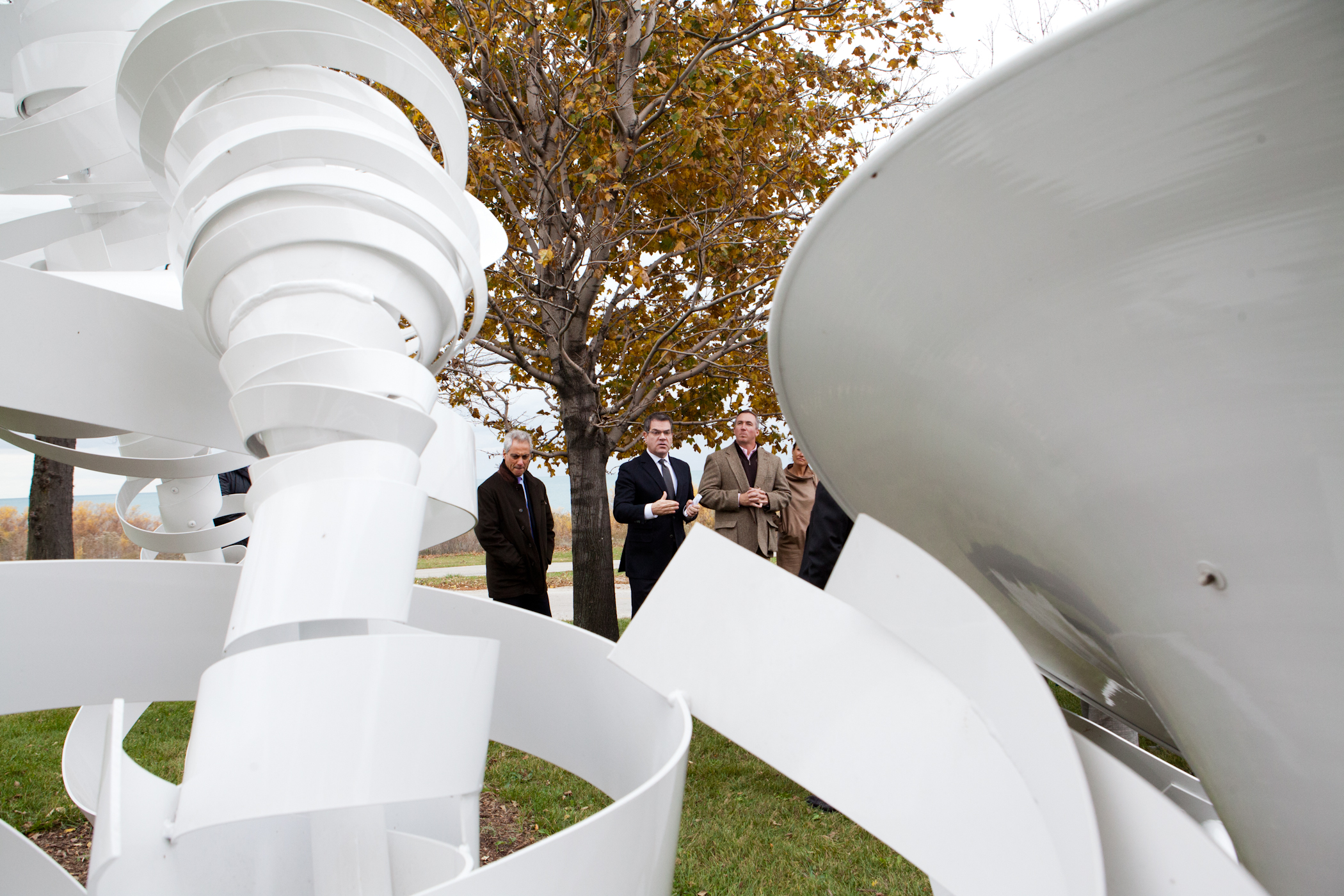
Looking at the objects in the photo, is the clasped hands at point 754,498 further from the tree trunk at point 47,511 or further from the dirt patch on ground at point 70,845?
the tree trunk at point 47,511

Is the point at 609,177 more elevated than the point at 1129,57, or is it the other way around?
the point at 609,177

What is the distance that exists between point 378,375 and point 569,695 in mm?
1491

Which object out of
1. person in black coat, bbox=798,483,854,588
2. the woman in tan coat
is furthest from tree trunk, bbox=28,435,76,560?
person in black coat, bbox=798,483,854,588

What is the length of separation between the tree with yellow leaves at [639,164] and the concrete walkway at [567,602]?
3815 mm

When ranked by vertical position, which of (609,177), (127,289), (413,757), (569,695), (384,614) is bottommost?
(569,695)

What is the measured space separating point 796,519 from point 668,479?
38.1 inches

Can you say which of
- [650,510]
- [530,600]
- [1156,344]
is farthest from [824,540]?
[1156,344]

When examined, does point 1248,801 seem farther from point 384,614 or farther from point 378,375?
point 378,375

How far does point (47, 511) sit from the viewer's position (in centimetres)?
863

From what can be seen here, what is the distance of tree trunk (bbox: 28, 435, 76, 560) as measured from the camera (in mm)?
8609

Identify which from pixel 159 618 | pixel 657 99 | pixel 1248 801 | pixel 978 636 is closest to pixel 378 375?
pixel 978 636

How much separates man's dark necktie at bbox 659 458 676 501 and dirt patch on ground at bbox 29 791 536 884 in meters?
2.42

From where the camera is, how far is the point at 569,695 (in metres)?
2.93

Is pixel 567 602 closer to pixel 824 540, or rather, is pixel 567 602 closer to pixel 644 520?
pixel 644 520
